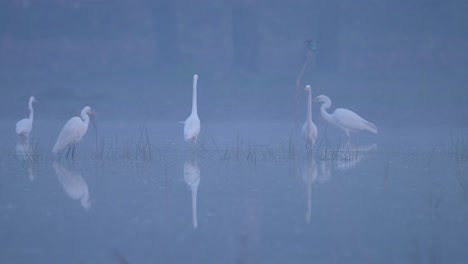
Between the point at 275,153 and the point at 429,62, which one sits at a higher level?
the point at 429,62

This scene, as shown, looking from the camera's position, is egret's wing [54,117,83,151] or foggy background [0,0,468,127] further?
foggy background [0,0,468,127]

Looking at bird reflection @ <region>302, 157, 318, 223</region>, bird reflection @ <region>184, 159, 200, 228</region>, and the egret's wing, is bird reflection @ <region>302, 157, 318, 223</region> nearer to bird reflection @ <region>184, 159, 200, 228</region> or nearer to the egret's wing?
bird reflection @ <region>184, 159, 200, 228</region>

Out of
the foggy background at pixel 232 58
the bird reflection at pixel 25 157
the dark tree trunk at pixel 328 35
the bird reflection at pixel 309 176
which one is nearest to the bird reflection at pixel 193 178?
the bird reflection at pixel 309 176

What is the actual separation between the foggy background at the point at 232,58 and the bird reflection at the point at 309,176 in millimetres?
8940

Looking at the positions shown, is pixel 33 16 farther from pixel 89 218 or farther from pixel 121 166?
pixel 89 218

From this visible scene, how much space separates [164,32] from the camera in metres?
22.6

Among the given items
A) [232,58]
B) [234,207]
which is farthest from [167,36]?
[234,207]

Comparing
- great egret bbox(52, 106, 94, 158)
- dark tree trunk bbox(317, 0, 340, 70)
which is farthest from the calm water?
dark tree trunk bbox(317, 0, 340, 70)

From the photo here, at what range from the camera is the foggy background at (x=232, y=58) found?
19703mm

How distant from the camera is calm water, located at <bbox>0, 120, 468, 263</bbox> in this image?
513cm

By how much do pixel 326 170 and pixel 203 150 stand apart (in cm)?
261

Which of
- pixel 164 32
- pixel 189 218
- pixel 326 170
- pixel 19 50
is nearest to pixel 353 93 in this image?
pixel 164 32

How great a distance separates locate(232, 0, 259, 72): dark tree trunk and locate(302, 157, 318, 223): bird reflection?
12003mm

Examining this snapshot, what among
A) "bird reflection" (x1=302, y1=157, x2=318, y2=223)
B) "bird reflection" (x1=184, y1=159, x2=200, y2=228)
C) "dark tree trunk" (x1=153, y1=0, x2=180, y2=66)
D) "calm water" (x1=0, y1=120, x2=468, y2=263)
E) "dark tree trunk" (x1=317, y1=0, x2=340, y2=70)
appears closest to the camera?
"calm water" (x1=0, y1=120, x2=468, y2=263)
